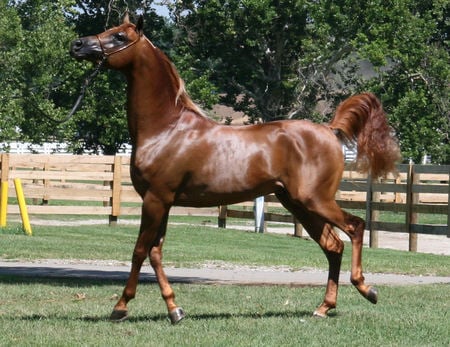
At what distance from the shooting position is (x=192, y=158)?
31.5 feet

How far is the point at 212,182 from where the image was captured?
380 inches

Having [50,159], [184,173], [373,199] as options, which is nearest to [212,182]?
[184,173]

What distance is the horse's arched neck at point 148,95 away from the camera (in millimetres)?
9672

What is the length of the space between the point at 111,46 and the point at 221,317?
2.62 meters

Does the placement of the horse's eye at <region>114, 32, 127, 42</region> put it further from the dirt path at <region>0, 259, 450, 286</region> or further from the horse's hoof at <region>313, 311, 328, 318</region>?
the dirt path at <region>0, 259, 450, 286</region>

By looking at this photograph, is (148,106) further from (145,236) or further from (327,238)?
(327,238)

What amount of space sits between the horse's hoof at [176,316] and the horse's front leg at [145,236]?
426mm

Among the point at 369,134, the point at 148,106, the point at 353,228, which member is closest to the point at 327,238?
the point at 353,228

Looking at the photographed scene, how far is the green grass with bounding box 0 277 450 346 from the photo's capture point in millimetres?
Result: 8375

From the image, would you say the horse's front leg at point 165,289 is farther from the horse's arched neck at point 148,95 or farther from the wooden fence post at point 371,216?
the wooden fence post at point 371,216

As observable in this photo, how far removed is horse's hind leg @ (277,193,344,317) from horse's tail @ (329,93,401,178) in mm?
723

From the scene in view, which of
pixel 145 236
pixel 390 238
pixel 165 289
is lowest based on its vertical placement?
pixel 390 238

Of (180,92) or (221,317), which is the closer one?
(221,317)

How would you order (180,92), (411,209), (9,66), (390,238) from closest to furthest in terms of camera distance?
1. (180,92)
2. (411,209)
3. (390,238)
4. (9,66)
